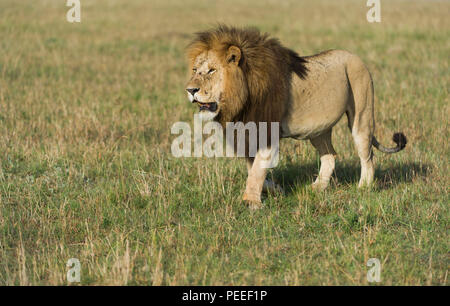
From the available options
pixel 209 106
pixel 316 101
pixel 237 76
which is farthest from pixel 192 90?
pixel 316 101

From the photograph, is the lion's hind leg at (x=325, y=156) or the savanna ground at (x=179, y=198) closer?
the savanna ground at (x=179, y=198)

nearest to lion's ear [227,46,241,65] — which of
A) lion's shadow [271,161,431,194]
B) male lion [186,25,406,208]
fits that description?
male lion [186,25,406,208]

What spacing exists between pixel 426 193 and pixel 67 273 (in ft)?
11.5

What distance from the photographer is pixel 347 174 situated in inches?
257

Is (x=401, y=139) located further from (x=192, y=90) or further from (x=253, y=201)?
(x=192, y=90)

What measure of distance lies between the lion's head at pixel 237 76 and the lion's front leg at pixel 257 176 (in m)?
0.32

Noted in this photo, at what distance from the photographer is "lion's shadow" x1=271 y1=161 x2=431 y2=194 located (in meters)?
6.11

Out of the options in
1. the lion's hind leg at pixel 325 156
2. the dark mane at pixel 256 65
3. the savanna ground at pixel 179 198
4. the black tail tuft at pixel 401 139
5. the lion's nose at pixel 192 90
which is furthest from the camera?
the black tail tuft at pixel 401 139

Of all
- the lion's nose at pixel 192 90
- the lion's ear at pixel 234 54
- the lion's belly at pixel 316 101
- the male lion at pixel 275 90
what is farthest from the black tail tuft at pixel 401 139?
the lion's nose at pixel 192 90

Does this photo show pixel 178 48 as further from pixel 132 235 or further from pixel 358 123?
pixel 132 235

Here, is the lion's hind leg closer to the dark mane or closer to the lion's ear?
the dark mane

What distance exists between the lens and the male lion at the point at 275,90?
478 centimetres

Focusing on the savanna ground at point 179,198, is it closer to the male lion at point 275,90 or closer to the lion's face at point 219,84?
the male lion at point 275,90
